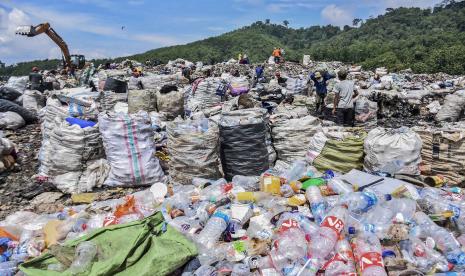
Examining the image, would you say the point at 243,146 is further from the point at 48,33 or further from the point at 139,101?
the point at 48,33

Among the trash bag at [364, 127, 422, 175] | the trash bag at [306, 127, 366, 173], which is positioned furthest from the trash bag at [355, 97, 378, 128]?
the trash bag at [364, 127, 422, 175]

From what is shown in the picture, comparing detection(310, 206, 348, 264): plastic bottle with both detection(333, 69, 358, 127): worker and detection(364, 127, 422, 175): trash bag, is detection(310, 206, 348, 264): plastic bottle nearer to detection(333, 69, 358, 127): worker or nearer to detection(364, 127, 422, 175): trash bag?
detection(364, 127, 422, 175): trash bag

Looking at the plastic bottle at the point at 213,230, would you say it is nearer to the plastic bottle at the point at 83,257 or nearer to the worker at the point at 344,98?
the plastic bottle at the point at 83,257

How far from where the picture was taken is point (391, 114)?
8148 millimetres

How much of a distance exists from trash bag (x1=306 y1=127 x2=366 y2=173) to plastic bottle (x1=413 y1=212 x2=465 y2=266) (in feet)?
4.45

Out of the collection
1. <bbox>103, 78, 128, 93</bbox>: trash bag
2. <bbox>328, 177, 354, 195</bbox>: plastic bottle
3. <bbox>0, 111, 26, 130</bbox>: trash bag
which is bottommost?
<bbox>328, 177, 354, 195</bbox>: plastic bottle

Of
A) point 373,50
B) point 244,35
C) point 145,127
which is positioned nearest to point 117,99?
point 145,127

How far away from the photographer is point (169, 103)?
663cm

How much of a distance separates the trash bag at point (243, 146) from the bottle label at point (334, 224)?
5.75 feet

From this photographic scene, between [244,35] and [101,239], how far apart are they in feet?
223

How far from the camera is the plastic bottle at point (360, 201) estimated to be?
10.5ft

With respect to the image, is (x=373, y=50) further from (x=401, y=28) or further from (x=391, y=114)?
(x=401, y=28)

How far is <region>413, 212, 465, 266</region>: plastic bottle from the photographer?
2.63m

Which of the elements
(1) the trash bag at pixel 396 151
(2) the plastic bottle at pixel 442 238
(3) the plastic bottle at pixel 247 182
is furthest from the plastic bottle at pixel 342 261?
(1) the trash bag at pixel 396 151
